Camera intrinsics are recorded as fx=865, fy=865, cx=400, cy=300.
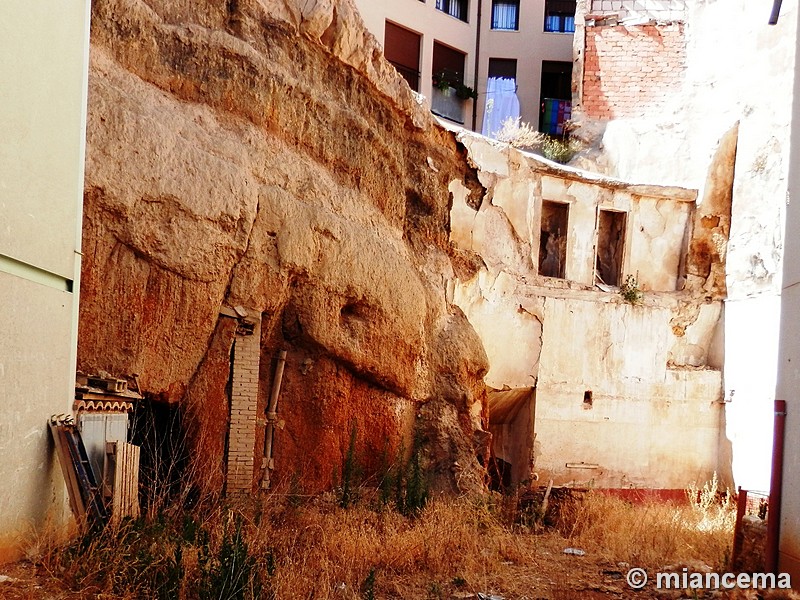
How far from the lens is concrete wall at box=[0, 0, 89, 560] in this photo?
22.9 feet

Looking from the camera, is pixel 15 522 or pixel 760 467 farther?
pixel 760 467

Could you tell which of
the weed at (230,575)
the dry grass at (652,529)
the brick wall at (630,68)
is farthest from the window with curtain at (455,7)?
Result: the weed at (230,575)

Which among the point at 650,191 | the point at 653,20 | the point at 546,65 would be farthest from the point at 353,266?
the point at 546,65

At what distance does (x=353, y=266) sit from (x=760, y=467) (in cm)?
831

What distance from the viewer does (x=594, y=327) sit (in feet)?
52.3

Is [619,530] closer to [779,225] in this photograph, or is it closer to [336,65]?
[779,225]

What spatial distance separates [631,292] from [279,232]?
320 inches

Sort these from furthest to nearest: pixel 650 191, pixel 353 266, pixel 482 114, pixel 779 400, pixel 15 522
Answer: pixel 482 114 < pixel 650 191 < pixel 353 266 < pixel 779 400 < pixel 15 522

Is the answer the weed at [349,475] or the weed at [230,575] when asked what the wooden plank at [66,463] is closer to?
the weed at [230,575]

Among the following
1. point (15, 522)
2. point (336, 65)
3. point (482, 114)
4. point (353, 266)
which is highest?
point (482, 114)

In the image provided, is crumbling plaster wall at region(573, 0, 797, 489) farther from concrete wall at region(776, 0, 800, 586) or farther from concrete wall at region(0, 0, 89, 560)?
concrete wall at region(0, 0, 89, 560)

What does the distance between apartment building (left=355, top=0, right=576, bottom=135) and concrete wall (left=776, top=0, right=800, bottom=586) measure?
16.2m

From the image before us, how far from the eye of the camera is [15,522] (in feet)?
22.9

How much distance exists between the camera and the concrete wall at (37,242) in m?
6.98
